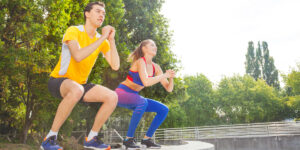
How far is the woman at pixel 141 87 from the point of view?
3.92 metres

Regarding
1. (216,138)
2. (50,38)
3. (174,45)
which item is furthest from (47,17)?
(216,138)

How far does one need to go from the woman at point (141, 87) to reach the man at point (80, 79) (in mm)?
919

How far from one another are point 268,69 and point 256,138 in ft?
122

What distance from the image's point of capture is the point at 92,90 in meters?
2.96

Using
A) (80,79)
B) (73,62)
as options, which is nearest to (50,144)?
(80,79)

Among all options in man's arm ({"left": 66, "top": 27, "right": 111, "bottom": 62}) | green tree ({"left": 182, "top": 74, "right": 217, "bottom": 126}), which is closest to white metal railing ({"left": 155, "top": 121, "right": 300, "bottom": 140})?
green tree ({"left": 182, "top": 74, "right": 217, "bottom": 126})

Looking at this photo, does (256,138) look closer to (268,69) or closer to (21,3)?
(21,3)

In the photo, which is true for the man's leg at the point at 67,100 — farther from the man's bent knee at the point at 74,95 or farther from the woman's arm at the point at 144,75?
the woman's arm at the point at 144,75

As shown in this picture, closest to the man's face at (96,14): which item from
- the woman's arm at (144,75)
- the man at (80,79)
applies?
the man at (80,79)

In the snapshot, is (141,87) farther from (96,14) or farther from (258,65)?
(258,65)

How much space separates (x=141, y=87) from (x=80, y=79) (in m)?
1.36

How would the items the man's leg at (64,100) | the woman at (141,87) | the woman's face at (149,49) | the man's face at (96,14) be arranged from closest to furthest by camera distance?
the man's leg at (64,100), the man's face at (96,14), the woman at (141,87), the woman's face at (149,49)

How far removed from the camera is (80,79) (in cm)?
304

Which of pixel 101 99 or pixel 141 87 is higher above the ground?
pixel 141 87
